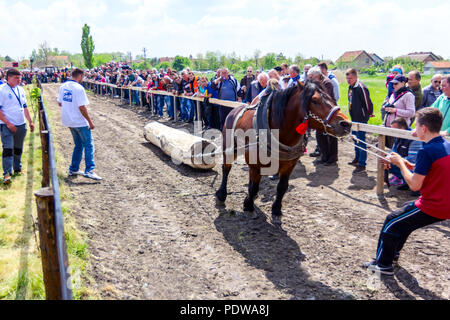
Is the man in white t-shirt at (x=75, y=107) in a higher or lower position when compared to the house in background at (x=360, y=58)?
lower

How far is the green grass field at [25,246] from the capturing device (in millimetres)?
3494

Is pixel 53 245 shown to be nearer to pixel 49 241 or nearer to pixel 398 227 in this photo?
pixel 49 241

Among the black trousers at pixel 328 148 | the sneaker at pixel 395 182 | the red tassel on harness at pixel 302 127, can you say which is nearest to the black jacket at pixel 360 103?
the black trousers at pixel 328 148

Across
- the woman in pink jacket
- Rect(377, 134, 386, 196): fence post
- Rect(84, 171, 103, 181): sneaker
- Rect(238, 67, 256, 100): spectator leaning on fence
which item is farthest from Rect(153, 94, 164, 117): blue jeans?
Rect(377, 134, 386, 196): fence post

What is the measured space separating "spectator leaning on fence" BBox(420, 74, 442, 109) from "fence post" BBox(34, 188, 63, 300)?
753 centimetres

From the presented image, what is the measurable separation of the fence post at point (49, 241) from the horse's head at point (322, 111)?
9.64 feet

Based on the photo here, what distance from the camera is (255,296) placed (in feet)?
11.7

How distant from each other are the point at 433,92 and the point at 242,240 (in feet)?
18.4

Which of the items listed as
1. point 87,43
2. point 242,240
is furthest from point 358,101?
point 87,43

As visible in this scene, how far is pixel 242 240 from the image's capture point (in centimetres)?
478

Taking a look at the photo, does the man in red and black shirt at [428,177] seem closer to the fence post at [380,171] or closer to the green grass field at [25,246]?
the fence post at [380,171]

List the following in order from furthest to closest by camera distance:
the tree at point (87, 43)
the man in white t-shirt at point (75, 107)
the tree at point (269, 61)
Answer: the tree at point (269, 61) < the tree at point (87, 43) < the man in white t-shirt at point (75, 107)

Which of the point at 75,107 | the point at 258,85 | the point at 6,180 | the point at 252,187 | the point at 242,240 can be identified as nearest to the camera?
the point at 242,240

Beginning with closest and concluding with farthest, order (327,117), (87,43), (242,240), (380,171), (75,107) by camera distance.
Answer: (327,117)
(242,240)
(380,171)
(75,107)
(87,43)
